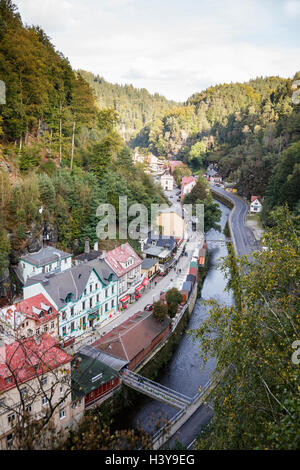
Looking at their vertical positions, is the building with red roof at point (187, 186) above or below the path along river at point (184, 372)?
above

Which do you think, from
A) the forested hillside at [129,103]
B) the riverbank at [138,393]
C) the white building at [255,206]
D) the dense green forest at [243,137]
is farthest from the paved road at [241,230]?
the forested hillside at [129,103]

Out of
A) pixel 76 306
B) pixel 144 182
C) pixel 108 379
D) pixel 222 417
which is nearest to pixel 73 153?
pixel 144 182

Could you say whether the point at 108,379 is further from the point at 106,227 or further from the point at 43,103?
the point at 43,103

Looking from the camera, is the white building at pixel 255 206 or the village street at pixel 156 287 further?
the white building at pixel 255 206

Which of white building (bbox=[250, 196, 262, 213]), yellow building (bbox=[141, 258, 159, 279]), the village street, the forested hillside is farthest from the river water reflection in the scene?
the forested hillside

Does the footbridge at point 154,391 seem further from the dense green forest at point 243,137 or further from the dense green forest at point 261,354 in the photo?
the dense green forest at point 243,137
